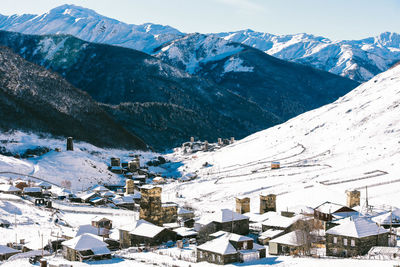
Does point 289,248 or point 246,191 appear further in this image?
point 246,191

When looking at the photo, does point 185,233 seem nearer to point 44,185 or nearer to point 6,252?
point 6,252

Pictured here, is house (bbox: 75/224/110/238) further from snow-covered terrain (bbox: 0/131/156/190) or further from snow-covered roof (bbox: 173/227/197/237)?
snow-covered terrain (bbox: 0/131/156/190)

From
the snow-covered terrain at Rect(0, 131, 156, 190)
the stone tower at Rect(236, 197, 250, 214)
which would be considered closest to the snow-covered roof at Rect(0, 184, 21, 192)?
the snow-covered terrain at Rect(0, 131, 156, 190)

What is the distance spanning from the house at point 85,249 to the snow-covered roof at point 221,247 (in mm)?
9028

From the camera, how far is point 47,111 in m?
167

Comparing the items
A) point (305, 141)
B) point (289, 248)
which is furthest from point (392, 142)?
point (289, 248)

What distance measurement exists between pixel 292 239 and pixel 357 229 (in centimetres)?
602

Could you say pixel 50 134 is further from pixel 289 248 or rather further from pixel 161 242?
pixel 289 248

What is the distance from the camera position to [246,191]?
297ft

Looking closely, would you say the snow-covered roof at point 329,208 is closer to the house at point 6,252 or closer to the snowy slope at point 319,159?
the snowy slope at point 319,159

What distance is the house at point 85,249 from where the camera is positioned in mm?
47750

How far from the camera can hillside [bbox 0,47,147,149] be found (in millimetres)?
149375

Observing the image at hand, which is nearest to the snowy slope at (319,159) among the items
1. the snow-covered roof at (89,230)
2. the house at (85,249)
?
the snow-covered roof at (89,230)

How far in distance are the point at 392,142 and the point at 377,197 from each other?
132 ft
